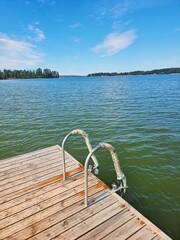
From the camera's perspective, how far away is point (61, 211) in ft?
11.9

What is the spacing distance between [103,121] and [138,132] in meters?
3.15

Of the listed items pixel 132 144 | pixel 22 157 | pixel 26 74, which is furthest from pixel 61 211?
pixel 26 74

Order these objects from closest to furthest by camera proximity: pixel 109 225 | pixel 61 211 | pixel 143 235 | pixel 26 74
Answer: pixel 143 235
pixel 109 225
pixel 61 211
pixel 26 74

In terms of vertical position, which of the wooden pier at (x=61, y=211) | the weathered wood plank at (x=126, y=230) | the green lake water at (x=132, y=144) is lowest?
the green lake water at (x=132, y=144)

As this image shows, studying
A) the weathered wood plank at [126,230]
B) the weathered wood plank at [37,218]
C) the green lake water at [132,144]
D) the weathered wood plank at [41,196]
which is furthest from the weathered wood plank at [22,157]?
the weathered wood plank at [126,230]

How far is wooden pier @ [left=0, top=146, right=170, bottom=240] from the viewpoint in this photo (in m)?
3.14

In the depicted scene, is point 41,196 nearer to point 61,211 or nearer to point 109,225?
point 61,211

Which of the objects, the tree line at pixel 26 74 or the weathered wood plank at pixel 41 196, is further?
the tree line at pixel 26 74

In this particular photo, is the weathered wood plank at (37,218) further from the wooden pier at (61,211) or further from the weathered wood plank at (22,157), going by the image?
the weathered wood plank at (22,157)

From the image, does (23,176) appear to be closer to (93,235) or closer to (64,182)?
(64,182)

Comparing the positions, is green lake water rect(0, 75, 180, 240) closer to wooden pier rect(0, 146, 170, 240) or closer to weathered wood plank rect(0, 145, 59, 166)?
wooden pier rect(0, 146, 170, 240)

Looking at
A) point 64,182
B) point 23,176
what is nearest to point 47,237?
point 64,182

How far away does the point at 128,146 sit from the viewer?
8.55 m

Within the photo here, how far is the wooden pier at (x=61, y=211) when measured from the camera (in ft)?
10.3
